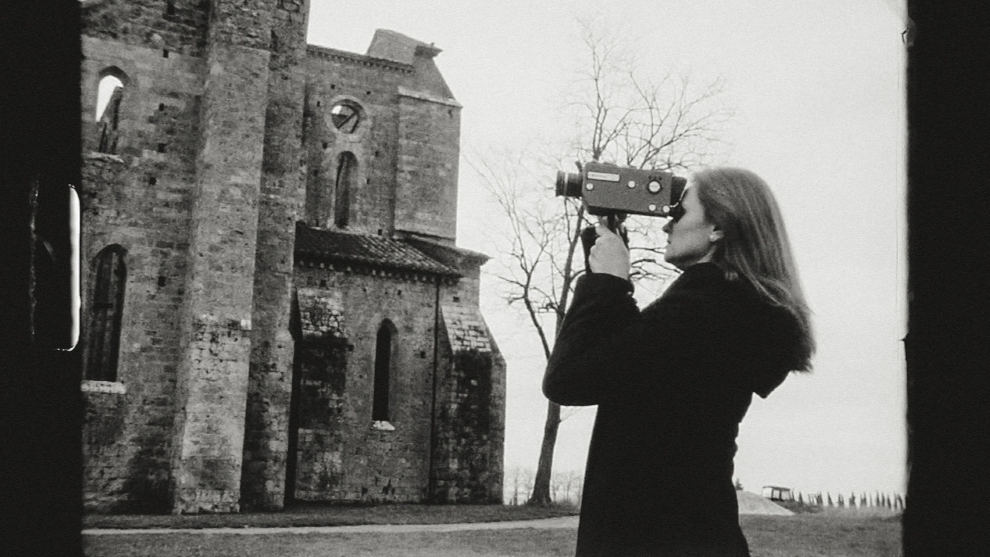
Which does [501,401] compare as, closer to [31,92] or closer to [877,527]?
[877,527]

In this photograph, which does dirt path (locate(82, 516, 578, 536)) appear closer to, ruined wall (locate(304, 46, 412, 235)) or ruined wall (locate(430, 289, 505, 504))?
ruined wall (locate(430, 289, 505, 504))

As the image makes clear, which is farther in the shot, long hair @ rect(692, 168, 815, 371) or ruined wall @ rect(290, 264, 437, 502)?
ruined wall @ rect(290, 264, 437, 502)

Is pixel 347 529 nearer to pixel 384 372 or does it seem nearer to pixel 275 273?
pixel 275 273

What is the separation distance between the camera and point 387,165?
2689 centimetres

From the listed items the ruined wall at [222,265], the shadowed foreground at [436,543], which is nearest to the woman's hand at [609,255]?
the shadowed foreground at [436,543]

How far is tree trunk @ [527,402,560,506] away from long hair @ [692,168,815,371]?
21.5 meters

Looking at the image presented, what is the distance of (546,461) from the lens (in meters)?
24.1

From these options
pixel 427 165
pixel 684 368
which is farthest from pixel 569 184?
pixel 427 165

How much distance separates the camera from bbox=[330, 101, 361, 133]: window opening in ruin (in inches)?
1057

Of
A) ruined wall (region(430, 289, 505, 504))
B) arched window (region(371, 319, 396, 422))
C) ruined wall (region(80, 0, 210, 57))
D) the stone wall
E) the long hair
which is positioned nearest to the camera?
the long hair

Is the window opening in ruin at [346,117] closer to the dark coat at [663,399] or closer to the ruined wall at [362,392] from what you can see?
the ruined wall at [362,392]

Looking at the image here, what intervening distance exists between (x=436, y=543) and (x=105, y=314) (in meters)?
11.2

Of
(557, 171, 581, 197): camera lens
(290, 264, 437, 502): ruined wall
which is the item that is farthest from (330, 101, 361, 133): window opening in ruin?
(557, 171, 581, 197): camera lens

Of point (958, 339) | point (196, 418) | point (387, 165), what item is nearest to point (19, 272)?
point (958, 339)
